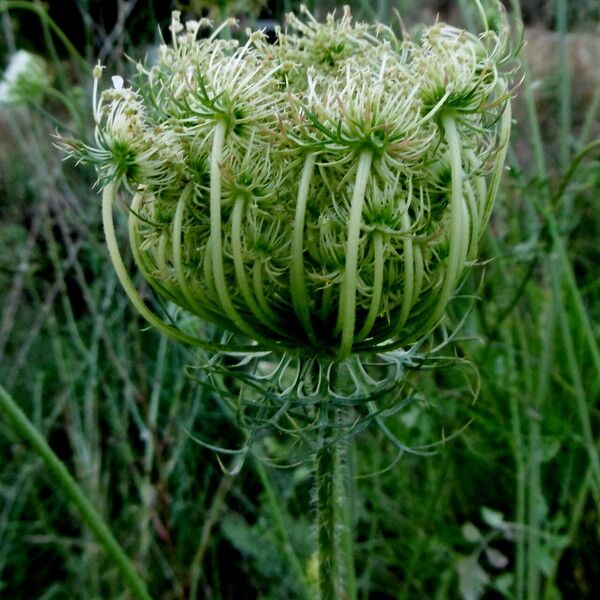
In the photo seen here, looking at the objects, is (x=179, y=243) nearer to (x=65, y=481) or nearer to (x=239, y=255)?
(x=239, y=255)

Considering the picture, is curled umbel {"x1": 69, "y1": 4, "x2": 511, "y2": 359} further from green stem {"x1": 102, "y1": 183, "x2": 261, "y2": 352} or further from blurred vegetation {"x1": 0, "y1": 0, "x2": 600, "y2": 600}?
blurred vegetation {"x1": 0, "y1": 0, "x2": 600, "y2": 600}

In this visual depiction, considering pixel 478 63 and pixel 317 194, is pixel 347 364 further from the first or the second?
pixel 478 63

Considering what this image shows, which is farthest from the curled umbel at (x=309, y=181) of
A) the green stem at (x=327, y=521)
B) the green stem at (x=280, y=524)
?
the green stem at (x=280, y=524)

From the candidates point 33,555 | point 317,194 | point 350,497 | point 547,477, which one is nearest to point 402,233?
point 317,194

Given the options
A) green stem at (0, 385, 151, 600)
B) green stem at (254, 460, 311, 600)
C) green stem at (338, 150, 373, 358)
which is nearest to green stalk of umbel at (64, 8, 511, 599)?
green stem at (338, 150, 373, 358)

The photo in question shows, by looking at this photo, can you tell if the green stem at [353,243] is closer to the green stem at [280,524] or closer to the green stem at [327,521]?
the green stem at [327,521]

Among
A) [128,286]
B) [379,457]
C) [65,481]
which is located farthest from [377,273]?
[379,457]

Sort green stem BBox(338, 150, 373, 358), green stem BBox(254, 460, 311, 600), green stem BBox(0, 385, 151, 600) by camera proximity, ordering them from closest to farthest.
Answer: green stem BBox(338, 150, 373, 358) < green stem BBox(0, 385, 151, 600) < green stem BBox(254, 460, 311, 600)

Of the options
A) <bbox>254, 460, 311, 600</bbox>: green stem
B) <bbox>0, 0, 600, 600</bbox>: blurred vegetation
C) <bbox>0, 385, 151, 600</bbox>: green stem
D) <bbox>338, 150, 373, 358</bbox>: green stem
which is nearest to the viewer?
<bbox>338, 150, 373, 358</bbox>: green stem

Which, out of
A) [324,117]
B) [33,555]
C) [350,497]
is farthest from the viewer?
[33,555]
